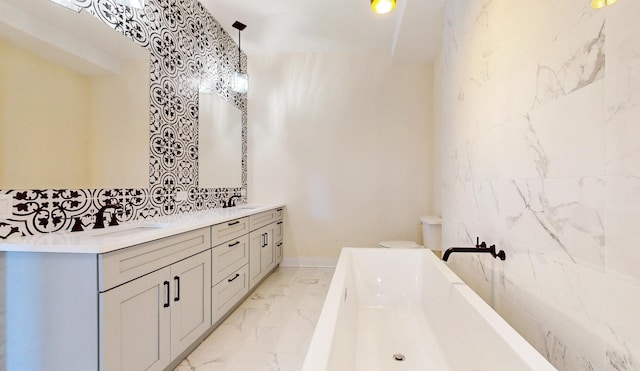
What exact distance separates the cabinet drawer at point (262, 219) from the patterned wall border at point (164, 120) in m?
0.50

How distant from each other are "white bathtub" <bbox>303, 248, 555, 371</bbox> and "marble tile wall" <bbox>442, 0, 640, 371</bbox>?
0.56ft

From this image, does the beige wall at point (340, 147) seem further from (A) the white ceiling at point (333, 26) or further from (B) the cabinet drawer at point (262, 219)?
(B) the cabinet drawer at point (262, 219)

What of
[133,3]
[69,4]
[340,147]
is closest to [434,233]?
[340,147]

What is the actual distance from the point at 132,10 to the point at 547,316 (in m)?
2.91

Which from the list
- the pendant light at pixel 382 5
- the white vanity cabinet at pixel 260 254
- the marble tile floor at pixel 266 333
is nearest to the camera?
the marble tile floor at pixel 266 333

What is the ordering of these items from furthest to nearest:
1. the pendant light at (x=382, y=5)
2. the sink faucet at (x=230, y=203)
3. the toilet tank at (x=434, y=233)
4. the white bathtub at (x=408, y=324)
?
the sink faucet at (x=230, y=203) < the toilet tank at (x=434, y=233) < the pendant light at (x=382, y=5) < the white bathtub at (x=408, y=324)

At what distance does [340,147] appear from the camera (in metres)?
3.92

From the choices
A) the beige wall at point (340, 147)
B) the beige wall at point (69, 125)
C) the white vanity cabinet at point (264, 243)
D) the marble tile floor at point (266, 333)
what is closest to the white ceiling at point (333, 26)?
the beige wall at point (340, 147)

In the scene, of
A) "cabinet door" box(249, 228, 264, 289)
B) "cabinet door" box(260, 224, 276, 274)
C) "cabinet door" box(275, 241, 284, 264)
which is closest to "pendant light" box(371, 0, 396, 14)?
"cabinet door" box(249, 228, 264, 289)

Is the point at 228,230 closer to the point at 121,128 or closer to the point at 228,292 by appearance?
the point at 228,292

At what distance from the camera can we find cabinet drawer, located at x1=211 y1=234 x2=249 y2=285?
2237 millimetres

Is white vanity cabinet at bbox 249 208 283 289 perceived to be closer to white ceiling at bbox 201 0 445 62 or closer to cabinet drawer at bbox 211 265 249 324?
cabinet drawer at bbox 211 265 249 324

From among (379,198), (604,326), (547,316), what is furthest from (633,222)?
(379,198)

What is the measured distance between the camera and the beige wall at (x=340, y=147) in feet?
12.5
